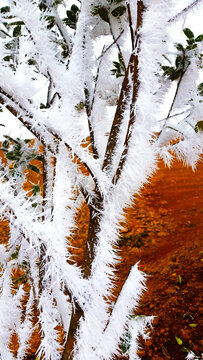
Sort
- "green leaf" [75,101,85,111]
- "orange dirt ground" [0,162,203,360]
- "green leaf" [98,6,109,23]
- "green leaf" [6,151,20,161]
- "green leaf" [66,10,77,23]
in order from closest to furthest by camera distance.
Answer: "green leaf" [98,6,109,23], "green leaf" [75,101,85,111], "green leaf" [66,10,77,23], "green leaf" [6,151,20,161], "orange dirt ground" [0,162,203,360]

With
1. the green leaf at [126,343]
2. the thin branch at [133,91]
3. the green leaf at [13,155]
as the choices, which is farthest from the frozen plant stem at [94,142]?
the green leaf at [13,155]

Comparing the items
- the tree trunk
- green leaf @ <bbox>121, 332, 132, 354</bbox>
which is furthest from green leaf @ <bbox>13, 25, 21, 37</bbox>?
green leaf @ <bbox>121, 332, 132, 354</bbox>

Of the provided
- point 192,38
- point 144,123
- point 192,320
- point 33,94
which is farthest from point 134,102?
point 192,320

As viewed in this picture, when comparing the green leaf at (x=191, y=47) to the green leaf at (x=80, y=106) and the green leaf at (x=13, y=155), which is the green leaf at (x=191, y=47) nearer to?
the green leaf at (x=80, y=106)

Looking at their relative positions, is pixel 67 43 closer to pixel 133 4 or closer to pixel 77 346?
pixel 133 4

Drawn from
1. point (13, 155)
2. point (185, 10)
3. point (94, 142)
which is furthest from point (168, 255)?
point (185, 10)

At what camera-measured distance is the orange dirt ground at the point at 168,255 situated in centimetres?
185

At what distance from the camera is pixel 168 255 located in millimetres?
3225

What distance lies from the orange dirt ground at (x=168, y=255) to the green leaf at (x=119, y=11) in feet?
1.62

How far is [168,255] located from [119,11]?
2895 millimetres

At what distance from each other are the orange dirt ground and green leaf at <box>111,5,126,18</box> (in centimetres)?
49

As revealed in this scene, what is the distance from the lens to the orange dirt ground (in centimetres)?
185

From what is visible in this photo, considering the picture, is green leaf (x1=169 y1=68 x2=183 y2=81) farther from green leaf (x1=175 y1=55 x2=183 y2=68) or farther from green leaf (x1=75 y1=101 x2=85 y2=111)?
green leaf (x1=75 y1=101 x2=85 y2=111)

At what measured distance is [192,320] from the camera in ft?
6.21
